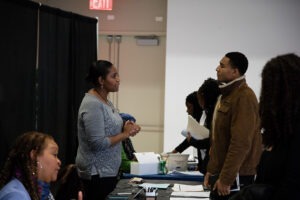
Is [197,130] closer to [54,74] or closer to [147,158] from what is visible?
[147,158]

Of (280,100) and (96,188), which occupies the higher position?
(280,100)

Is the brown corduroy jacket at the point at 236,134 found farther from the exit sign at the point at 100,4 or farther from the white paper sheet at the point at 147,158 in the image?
the exit sign at the point at 100,4

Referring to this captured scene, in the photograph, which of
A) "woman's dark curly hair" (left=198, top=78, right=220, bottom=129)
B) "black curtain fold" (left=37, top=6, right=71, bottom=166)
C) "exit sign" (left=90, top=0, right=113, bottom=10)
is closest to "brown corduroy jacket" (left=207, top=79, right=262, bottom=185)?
"woman's dark curly hair" (left=198, top=78, right=220, bottom=129)

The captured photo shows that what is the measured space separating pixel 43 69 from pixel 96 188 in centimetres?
157

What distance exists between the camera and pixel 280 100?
1410mm

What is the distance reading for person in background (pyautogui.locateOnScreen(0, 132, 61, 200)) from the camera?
5.29 ft

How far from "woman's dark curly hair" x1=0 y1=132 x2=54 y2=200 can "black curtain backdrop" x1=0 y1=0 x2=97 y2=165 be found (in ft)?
4.85

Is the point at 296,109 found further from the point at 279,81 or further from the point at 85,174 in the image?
the point at 85,174

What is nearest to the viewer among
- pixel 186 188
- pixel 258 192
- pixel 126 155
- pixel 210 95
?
pixel 258 192

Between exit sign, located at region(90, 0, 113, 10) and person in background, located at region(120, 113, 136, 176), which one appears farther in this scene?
exit sign, located at region(90, 0, 113, 10)

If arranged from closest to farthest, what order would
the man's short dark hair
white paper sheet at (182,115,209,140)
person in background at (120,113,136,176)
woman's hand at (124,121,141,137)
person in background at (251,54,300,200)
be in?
person in background at (251,54,300,200) < the man's short dark hair < woman's hand at (124,121,141,137) < white paper sheet at (182,115,209,140) < person in background at (120,113,136,176)

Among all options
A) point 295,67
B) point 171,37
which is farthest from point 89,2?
point 295,67

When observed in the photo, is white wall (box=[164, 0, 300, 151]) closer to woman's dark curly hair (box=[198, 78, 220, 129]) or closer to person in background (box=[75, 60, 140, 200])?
woman's dark curly hair (box=[198, 78, 220, 129])

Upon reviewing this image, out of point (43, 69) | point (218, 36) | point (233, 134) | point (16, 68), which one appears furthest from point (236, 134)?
point (218, 36)
